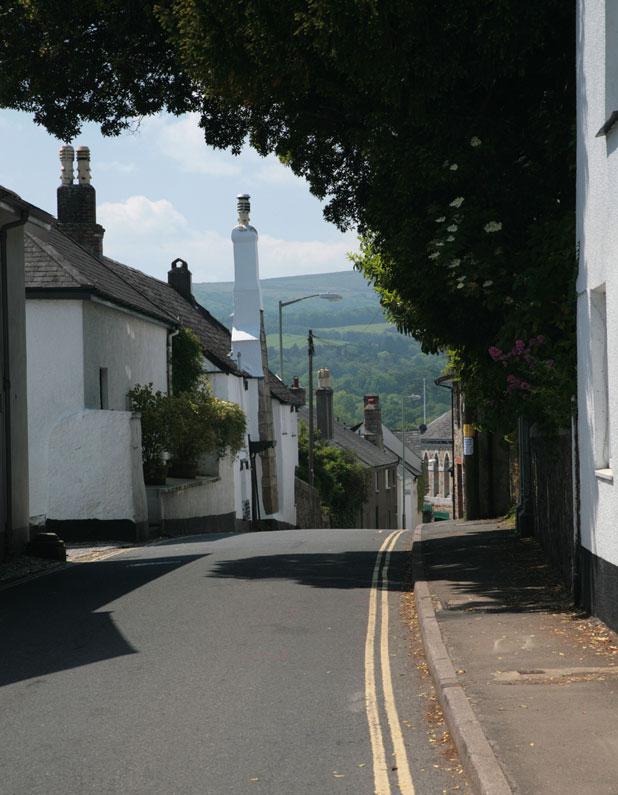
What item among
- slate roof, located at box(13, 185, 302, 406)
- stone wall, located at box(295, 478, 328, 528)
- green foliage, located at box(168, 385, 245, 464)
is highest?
slate roof, located at box(13, 185, 302, 406)

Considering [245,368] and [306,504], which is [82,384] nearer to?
[245,368]

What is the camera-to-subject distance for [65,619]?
1294cm

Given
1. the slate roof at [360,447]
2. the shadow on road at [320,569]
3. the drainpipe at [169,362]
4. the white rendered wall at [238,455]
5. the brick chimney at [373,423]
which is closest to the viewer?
the shadow on road at [320,569]

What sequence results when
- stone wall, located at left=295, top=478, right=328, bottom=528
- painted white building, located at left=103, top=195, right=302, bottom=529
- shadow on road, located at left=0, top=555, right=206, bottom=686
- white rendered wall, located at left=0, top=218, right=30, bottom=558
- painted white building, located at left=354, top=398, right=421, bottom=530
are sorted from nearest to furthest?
shadow on road, located at left=0, top=555, right=206, bottom=686
white rendered wall, located at left=0, top=218, right=30, bottom=558
painted white building, located at left=103, top=195, right=302, bottom=529
stone wall, located at left=295, top=478, right=328, bottom=528
painted white building, located at left=354, top=398, right=421, bottom=530

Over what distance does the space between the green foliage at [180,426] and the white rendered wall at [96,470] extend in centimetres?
385

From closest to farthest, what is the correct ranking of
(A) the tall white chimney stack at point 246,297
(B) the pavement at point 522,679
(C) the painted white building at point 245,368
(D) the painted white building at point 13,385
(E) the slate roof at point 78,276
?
1. (B) the pavement at point 522,679
2. (D) the painted white building at point 13,385
3. (E) the slate roof at point 78,276
4. (C) the painted white building at point 245,368
5. (A) the tall white chimney stack at point 246,297

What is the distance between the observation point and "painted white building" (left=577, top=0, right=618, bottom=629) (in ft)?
34.1

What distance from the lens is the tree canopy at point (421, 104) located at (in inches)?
575

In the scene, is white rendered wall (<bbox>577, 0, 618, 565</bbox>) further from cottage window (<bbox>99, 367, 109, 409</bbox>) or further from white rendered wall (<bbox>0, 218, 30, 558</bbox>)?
cottage window (<bbox>99, 367, 109, 409</bbox>)

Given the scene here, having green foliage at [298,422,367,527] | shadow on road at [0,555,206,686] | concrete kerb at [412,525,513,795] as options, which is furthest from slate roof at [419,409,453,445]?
concrete kerb at [412,525,513,795]

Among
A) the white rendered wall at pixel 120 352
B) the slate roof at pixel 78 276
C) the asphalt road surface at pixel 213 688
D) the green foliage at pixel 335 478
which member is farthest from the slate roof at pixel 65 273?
the green foliage at pixel 335 478

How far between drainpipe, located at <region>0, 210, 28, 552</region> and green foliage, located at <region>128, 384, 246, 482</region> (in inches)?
418

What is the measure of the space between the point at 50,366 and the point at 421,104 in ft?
50.6

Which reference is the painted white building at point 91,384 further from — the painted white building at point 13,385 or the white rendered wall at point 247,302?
the white rendered wall at point 247,302
